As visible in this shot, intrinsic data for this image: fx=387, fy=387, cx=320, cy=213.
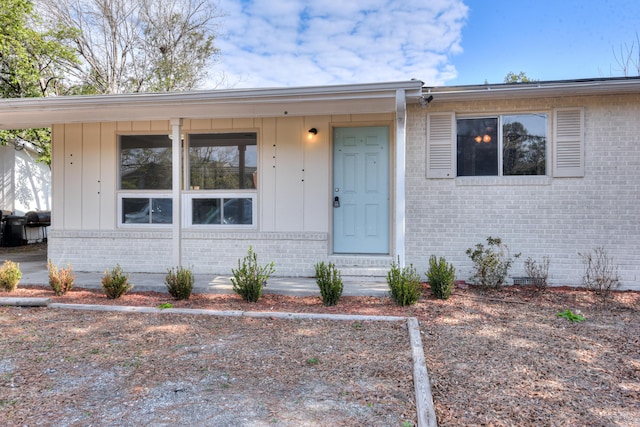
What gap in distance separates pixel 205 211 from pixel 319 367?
4231 mm

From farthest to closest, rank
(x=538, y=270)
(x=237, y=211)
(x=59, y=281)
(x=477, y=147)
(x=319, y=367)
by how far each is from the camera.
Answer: (x=237, y=211)
(x=477, y=147)
(x=538, y=270)
(x=59, y=281)
(x=319, y=367)

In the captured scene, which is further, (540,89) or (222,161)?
(222,161)

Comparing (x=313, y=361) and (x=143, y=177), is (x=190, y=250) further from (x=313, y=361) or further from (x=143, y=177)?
(x=313, y=361)

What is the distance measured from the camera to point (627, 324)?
4.14m

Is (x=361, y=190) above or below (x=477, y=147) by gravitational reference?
below

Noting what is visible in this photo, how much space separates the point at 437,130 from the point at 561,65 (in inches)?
398

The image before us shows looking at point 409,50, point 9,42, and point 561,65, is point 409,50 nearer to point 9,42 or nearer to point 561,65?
point 561,65

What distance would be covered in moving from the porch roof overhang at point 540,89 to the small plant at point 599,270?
2245 millimetres

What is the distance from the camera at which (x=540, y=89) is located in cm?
532

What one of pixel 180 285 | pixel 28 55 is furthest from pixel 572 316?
pixel 28 55

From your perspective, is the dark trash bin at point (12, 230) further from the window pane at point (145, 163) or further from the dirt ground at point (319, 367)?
the dirt ground at point (319, 367)

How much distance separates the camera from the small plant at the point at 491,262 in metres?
5.55

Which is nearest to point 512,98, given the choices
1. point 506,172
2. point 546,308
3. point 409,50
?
point 506,172

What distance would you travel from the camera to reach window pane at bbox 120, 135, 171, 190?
22.0ft
